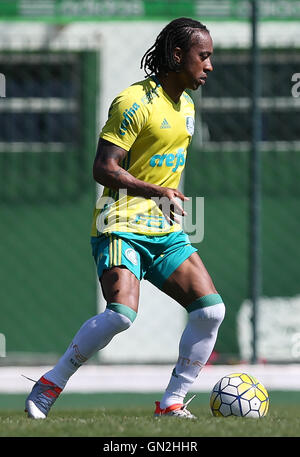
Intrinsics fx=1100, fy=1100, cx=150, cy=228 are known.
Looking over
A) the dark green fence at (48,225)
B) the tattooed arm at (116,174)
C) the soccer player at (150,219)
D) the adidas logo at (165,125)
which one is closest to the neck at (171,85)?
the soccer player at (150,219)

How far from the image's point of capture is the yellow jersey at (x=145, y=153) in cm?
572

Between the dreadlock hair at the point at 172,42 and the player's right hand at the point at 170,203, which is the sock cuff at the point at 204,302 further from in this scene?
the dreadlock hair at the point at 172,42

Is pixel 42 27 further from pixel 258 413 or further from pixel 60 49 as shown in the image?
pixel 258 413

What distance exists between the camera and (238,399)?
6148mm

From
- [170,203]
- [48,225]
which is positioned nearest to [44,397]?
[170,203]

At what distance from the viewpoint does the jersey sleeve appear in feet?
18.6

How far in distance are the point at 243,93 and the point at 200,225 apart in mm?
1442

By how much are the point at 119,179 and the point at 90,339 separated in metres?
0.85

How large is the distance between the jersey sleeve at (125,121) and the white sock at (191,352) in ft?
3.38

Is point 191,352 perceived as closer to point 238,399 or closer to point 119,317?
point 238,399

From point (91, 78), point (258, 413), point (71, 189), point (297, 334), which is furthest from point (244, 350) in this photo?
point (258, 413)
